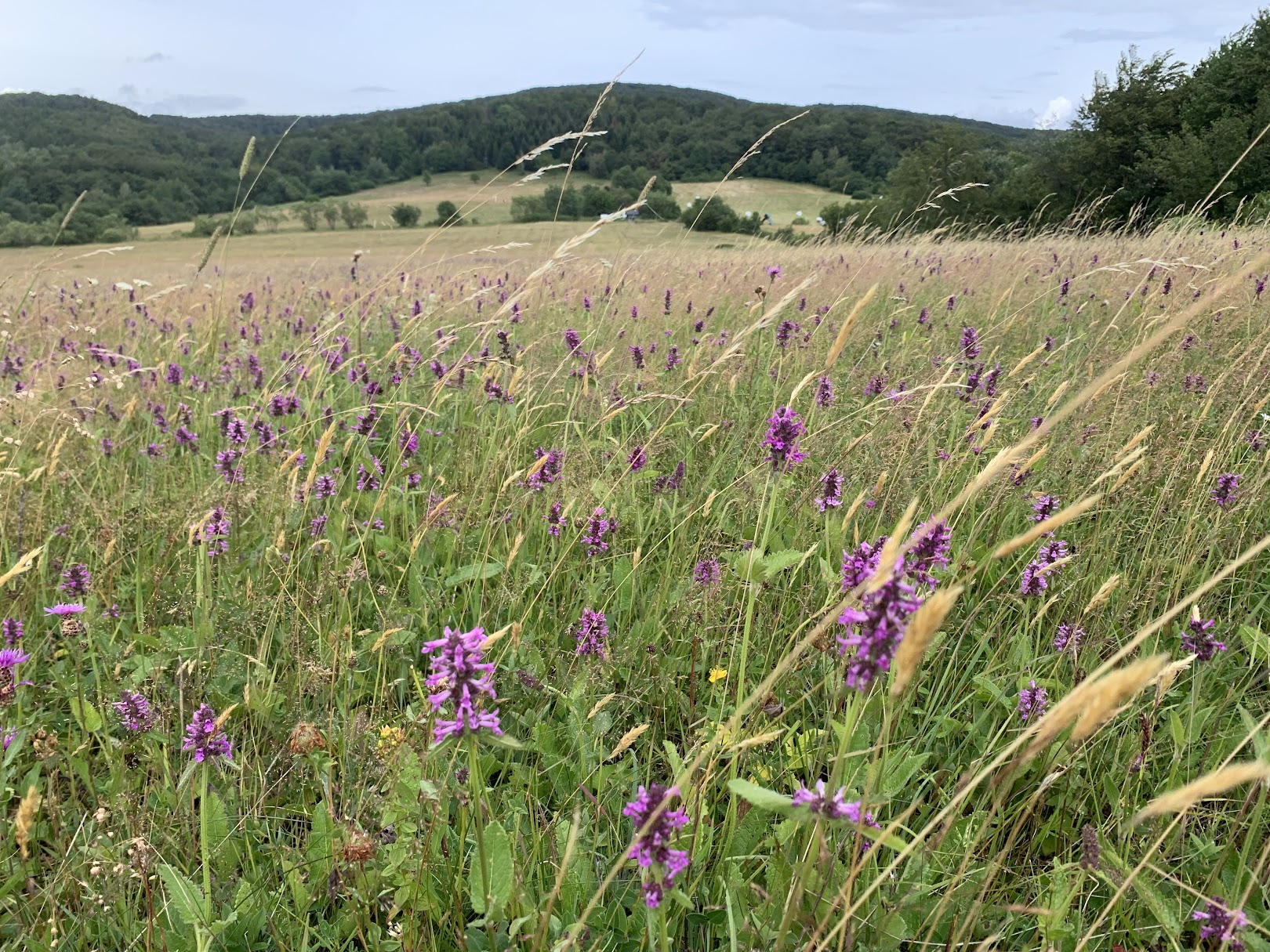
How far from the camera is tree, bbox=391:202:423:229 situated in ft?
175

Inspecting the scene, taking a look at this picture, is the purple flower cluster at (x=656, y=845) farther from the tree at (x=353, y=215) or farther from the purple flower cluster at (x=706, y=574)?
the tree at (x=353, y=215)

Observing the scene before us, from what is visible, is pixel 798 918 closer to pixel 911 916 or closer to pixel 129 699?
pixel 911 916

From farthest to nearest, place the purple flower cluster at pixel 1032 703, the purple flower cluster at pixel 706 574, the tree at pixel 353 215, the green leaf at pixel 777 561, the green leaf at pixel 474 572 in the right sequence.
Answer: the tree at pixel 353 215, the green leaf at pixel 474 572, the purple flower cluster at pixel 706 574, the green leaf at pixel 777 561, the purple flower cluster at pixel 1032 703

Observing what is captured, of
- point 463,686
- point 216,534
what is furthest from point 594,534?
point 463,686

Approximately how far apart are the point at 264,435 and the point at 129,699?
1537 millimetres

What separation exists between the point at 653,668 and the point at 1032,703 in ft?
3.01

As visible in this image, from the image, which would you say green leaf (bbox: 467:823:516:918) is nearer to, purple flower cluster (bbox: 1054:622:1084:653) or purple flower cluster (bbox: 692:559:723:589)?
purple flower cluster (bbox: 692:559:723:589)

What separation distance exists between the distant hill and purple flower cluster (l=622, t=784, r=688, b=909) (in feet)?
18.6

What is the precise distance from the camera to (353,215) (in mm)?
52281

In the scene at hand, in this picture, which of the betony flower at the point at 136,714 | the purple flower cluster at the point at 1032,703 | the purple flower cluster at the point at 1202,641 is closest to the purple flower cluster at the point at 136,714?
the betony flower at the point at 136,714

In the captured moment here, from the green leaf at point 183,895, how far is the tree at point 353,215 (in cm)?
5590

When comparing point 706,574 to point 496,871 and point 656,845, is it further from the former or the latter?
point 656,845

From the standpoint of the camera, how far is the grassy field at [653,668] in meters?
1.23

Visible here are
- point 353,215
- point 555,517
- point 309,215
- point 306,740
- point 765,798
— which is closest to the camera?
point 765,798
